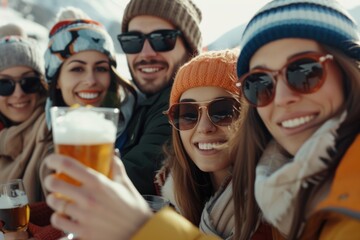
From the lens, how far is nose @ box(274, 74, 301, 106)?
1.61m

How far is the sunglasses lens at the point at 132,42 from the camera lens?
377cm

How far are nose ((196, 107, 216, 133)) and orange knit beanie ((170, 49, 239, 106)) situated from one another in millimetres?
151

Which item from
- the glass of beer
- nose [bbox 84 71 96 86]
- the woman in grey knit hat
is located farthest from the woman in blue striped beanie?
the woman in grey knit hat

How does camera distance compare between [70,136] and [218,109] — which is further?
[218,109]

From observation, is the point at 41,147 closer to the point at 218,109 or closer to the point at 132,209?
the point at 218,109

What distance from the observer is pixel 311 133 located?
1.65 m

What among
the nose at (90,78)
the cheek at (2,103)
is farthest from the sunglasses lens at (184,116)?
the cheek at (2,103)

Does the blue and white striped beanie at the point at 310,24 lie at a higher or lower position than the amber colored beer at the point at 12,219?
higher

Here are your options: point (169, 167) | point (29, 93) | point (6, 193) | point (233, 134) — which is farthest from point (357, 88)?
point (29, 93)

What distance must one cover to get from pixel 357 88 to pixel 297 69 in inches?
8.9

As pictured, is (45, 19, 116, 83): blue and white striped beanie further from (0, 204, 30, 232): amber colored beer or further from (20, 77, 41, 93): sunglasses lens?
(0, 204, 30, 232): amber colored beer

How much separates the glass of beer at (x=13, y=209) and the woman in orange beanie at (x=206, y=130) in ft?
2.91

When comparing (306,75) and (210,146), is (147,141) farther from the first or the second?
(306,75)

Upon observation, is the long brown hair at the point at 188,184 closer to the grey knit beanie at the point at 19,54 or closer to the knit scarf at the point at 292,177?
the knit scarf at the point at 292,177
